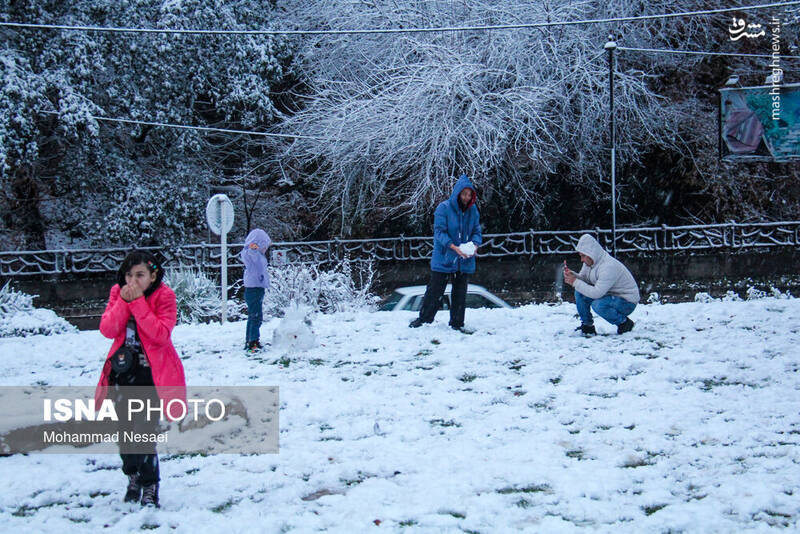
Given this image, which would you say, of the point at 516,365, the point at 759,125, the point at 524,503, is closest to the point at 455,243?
the point at 516,365

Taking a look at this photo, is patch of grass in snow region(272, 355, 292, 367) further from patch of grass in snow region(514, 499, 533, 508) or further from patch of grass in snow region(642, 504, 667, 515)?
patch of grass in snow region(642, 504, 667, 515)

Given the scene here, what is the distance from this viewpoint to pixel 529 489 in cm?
484

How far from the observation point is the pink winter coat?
4578 millimetres

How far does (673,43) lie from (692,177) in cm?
425

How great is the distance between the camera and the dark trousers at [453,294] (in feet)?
31.7

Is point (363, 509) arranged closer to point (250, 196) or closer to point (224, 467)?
point (224, 467)

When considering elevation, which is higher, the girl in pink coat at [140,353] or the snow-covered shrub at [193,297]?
the girl in pink coat at [140,353]

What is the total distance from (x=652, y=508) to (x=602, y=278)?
4.62 m

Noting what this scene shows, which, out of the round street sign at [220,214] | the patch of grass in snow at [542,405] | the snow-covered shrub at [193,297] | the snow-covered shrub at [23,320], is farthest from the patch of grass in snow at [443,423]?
the snow-covered shrub at [193,297]

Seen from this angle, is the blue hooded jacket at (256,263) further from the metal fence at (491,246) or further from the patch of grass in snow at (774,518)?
the metal fence at (491,246)

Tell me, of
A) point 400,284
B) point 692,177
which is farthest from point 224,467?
point 692,177

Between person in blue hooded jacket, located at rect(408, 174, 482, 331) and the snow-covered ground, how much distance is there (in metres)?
0.48

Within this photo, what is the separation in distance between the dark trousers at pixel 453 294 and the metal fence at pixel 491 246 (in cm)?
1097

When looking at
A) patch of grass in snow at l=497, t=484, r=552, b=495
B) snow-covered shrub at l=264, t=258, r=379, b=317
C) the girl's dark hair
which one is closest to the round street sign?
snow-covered shrub at l=264, t=258, r=379, b=317
